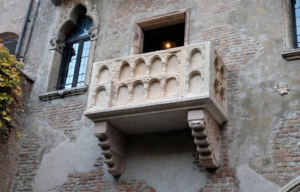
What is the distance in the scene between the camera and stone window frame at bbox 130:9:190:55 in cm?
836

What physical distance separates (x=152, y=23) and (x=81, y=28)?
80.5 inches

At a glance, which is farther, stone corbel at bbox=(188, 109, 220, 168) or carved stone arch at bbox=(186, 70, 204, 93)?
carved stone arch at bbox=(186, 70, 204, 93)

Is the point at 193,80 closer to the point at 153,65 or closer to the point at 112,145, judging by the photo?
the point at 153,65

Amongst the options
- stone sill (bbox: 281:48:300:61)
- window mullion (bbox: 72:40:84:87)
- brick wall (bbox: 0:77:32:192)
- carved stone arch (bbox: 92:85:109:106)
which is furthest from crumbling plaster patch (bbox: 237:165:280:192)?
brick wall (bbox: 0:77:32:192)

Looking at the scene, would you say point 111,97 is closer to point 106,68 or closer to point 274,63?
point 106,68

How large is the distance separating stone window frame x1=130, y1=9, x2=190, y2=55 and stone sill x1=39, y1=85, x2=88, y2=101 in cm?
132

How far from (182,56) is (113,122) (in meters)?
1.66

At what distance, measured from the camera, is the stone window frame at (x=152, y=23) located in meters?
8.36

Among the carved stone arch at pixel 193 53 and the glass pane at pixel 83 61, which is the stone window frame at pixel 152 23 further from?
the carved stone arch at pixel 193 53

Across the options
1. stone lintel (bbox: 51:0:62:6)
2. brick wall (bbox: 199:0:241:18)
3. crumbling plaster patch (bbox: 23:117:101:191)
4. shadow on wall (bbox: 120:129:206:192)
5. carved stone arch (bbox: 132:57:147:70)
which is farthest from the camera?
stone lintel (bbox: 51:0:62:6)

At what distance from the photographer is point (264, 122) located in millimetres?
6598

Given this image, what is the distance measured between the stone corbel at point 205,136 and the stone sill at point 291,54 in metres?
1.70

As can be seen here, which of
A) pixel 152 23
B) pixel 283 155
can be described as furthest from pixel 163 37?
pixel 283 155

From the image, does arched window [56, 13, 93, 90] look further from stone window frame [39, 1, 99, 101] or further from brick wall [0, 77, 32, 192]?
brick wall [0, 77, 32, 192]
